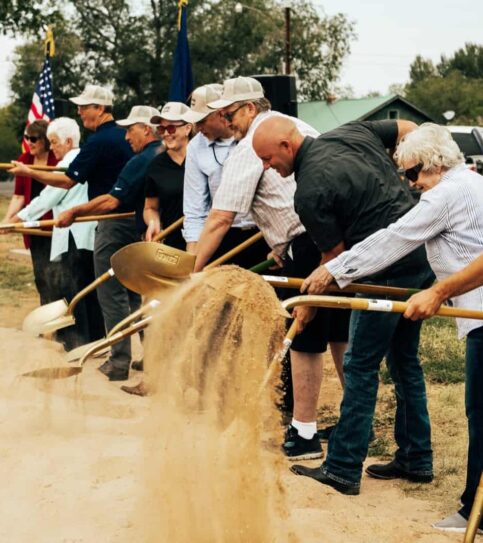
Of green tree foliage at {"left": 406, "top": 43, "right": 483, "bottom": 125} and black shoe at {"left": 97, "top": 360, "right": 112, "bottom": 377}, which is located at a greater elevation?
green tree foliage at {"left": 406, "top": 43, "right": 483, "bottom": 125}

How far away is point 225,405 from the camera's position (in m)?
4.07

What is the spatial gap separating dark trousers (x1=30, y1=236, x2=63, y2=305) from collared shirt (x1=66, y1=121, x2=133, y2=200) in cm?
98

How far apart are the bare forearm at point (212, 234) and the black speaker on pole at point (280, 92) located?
2.74 meters

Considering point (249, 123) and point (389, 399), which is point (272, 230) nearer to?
point (249, 123)

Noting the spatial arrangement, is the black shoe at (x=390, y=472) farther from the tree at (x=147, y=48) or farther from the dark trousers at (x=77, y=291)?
the tree at (x=147, y=48)

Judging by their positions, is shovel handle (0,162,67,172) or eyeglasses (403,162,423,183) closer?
eyeglasses (403,162,423,183)

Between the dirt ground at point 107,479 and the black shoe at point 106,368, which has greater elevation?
the dirt ground at point 107,479

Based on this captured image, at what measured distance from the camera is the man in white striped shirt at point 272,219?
543cm

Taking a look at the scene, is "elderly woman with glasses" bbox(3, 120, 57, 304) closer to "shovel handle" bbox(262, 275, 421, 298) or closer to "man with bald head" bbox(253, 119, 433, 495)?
"man with bald head" bbox(253, 119, 433, 495)

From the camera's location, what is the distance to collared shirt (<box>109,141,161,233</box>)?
7.29 meters

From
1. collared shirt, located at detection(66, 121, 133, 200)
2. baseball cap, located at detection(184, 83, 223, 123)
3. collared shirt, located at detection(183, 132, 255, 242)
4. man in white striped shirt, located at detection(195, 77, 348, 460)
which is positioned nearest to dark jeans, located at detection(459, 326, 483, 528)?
man in white striped shirt, located at detection(195, 77, 348, 460)

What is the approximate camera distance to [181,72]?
9.95 m

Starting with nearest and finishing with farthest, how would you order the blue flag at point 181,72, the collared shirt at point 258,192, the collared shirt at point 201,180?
the collared shirt at point 258,192, the collared shirt at point 201,180, the blue flag at point 181,72

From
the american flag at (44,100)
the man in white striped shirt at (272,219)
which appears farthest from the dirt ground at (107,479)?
the american flag at (44,100)
